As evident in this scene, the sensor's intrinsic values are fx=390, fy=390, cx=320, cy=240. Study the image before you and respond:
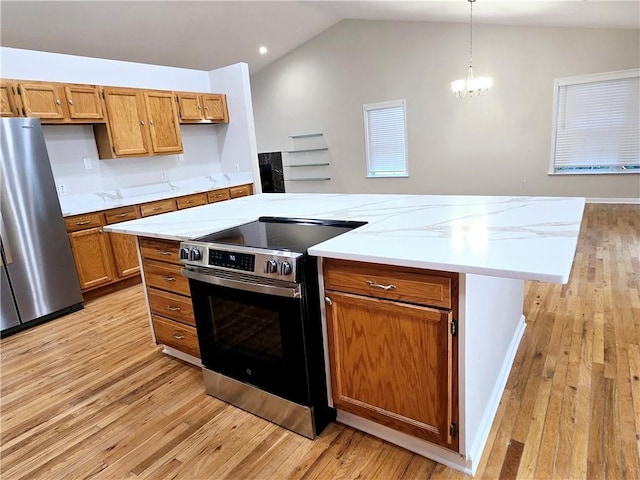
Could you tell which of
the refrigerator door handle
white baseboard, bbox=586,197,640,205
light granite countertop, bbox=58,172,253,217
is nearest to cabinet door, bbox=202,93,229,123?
light granite countertop, bbox=58,172,253,217

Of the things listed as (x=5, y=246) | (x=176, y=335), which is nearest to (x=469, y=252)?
(x=176, y=335)

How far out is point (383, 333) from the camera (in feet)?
4.81

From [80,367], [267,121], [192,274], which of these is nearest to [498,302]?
[192,274]

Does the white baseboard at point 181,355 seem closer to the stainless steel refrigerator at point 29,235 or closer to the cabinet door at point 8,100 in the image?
the stainless steel refrigerator at point 29,235

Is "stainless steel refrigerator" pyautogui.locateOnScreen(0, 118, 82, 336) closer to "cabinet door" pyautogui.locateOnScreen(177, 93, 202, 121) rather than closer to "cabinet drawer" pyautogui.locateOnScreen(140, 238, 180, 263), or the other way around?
"cabinet drawer" pyautogui.locateOnScreen(140, 238, 180, 263)

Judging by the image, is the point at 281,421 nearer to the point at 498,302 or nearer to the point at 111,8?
the point at 498,302

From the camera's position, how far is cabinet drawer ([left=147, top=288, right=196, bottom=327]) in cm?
219

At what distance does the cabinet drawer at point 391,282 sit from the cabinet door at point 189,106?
380 centimetres

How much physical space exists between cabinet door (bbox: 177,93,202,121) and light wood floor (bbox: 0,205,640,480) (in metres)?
2.77

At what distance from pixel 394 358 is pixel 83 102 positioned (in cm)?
377

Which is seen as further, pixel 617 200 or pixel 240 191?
pixel 617 200

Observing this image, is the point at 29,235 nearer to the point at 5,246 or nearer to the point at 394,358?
the point at 5,246

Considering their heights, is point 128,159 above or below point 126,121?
below

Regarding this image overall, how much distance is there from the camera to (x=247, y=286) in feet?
5.47
